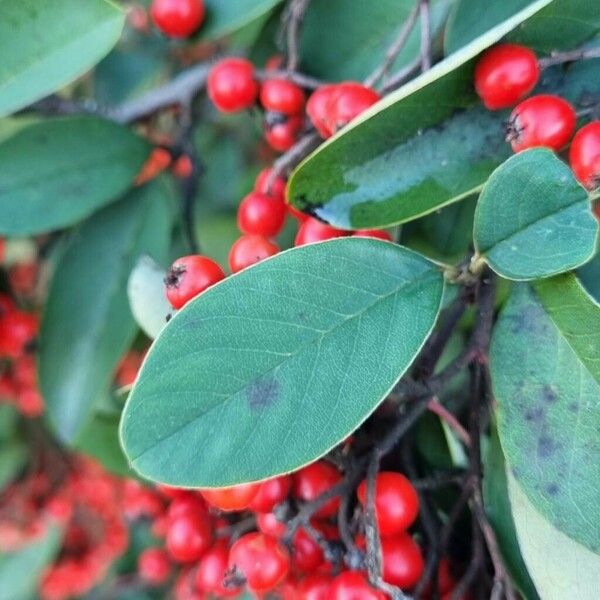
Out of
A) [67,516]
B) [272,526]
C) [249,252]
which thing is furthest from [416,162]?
[67,516]

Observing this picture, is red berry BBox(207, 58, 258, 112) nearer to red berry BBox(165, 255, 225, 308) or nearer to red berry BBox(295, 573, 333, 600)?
red berry BBox(165, 255, 225, 308)

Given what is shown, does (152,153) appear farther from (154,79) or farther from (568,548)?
(568,548)

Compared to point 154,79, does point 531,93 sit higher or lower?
higher

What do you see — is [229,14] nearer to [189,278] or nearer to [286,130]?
[286,130]

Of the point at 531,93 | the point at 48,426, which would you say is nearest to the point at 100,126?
the point at 531,93

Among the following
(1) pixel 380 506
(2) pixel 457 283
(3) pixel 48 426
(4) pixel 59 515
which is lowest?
(4) pixel 59 515

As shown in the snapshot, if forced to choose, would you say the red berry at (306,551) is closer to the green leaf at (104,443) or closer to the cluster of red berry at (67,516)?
the green leaf at (104,443)

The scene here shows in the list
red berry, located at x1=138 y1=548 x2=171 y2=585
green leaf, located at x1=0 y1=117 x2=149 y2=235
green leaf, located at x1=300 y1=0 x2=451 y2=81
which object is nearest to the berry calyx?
green leaf, located at x1=300 y1=0 x2=451 y2=81
